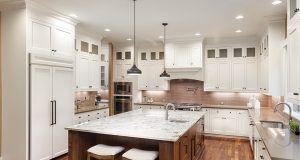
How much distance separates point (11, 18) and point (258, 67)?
19.8ft

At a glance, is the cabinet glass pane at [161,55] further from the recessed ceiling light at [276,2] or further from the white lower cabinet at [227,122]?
the recessed ceiling light at [276,2]

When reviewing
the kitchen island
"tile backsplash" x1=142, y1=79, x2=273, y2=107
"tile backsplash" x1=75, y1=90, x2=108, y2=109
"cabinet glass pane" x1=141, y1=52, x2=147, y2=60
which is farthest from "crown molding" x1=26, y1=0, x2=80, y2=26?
"tile backsplash" x1=142, y1=79, x2=273, y2=107

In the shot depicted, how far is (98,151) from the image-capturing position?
296cm

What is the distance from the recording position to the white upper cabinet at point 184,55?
6.50 metres

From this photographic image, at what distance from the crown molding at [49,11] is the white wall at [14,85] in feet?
0.54

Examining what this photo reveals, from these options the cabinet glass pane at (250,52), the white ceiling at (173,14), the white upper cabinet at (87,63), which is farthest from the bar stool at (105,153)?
the cabinet glass pane at (250,52)

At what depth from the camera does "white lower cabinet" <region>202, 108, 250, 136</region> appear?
606cm

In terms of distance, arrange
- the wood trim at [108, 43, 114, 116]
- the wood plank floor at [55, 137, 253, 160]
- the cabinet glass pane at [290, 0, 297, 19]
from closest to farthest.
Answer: the cabinet glass pane at [290, 0, 297, 19] → the wood plank floor at [55, 137, 253, 160] → the wood trim at [108, 43, 114, 116]

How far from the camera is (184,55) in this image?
6.64 meters

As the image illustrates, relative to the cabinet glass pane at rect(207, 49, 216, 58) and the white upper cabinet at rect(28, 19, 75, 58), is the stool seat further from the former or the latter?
the cabinet glass pane at rect(207, 49, 216, 58)

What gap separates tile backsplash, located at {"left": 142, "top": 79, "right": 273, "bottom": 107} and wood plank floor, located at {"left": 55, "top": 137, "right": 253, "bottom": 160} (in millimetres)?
1204

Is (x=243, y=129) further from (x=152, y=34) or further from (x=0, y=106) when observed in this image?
(x=0, y=106)

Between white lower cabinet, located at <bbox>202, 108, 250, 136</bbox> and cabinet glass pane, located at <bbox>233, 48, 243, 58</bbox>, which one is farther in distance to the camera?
cabinet glass pane, located at <bbox>233, 48, 243, 58</bbox>

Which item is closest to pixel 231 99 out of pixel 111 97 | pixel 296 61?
pixel 111 97
